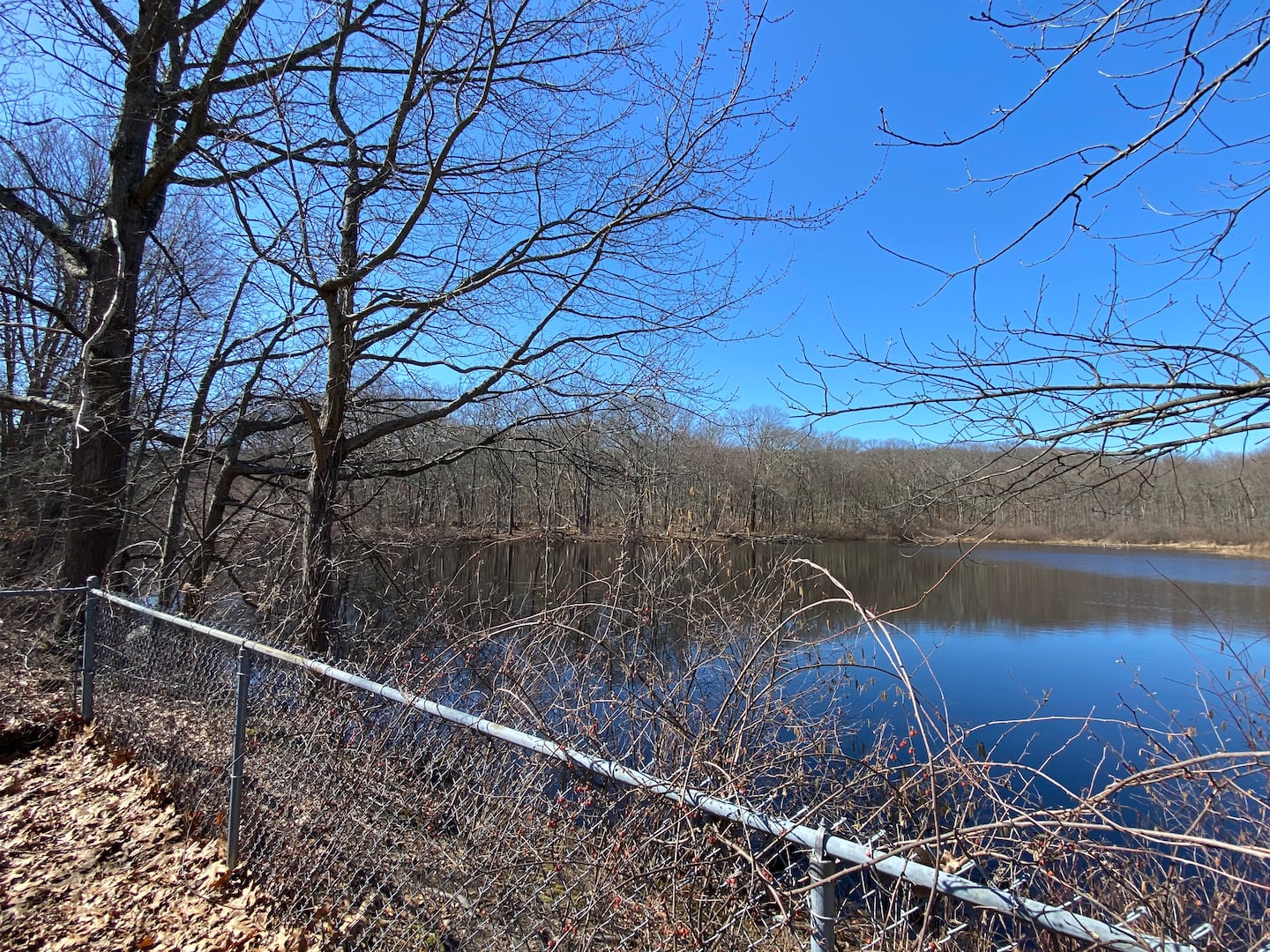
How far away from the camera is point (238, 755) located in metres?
3.05

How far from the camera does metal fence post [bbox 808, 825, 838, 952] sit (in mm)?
1362

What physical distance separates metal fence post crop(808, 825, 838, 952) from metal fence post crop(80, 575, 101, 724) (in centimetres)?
547

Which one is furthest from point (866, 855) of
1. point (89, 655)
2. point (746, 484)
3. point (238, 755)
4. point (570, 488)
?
point (746, 484)

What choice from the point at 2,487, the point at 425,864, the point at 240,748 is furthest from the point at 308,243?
the point at 2,487

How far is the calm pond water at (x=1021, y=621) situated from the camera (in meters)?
6.21

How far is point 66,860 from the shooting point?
330 cm

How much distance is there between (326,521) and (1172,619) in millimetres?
23722

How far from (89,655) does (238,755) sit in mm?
2712

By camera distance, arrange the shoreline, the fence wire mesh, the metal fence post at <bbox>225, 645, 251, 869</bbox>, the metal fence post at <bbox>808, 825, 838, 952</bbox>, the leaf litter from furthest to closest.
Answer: the shoreline → the metal fence post at <bbox>225, 645, 251, 869</bbox> → the leaf litter → the fence wire mesh → the metal fence post at <bbox>808, 825, 838, 952</bbox>

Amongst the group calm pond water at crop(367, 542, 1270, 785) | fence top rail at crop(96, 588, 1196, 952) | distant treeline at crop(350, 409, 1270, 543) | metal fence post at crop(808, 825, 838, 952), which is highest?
distant treeline at crop(350, 409, 1270, 543)

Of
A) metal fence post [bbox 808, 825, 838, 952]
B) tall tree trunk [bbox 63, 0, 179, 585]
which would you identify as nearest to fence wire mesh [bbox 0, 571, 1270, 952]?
metal fence post [bbox 808, 825, 838, 952]

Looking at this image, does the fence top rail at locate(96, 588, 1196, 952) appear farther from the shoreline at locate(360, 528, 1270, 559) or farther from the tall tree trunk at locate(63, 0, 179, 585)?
the tall tree trunk at locate(63, 0, 179, 585)

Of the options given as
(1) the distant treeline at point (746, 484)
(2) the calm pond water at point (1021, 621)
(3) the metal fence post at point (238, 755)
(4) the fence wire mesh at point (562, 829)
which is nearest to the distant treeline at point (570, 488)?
(1) the distant treeline at point (746, 484)

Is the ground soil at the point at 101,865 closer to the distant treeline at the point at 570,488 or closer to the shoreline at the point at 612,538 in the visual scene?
the distant treeline at the point at 570,488
